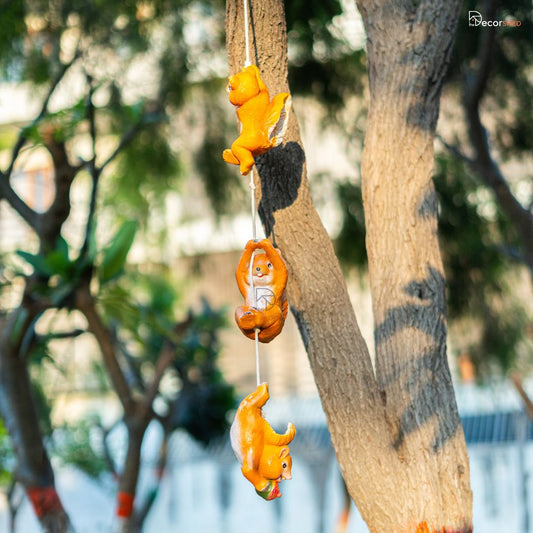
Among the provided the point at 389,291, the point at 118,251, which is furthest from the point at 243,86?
the point at 118,251

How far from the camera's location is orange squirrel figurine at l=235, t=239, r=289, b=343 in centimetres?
145

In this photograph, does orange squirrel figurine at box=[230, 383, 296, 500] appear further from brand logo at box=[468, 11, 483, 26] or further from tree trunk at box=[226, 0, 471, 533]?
brand logo at box=[468, 11, 483, 26]

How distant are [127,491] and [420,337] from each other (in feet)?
5.93

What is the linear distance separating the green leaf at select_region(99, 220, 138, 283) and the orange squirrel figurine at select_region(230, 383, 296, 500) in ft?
4.65

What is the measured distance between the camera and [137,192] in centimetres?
460

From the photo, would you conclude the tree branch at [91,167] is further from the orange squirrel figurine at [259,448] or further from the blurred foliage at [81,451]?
the blurred foliage at [81,451]

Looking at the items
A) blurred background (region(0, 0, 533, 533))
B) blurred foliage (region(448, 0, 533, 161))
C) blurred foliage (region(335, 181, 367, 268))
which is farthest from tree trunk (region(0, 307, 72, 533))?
blurred foliage (region(448, 0, 533, 161))

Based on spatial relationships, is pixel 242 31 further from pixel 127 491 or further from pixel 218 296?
pixel 218 296

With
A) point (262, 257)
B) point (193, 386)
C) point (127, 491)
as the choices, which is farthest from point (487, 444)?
point (262, 257)

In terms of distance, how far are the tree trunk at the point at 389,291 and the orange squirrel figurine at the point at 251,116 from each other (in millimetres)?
188

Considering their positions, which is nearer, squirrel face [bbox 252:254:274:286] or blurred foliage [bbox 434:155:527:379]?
squirrel face [bbox 252:254:274:286]

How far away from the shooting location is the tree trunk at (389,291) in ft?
5.09

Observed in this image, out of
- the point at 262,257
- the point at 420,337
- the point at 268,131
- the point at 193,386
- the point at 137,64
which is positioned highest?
the point at 137,64

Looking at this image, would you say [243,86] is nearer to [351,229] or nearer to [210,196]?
[351,229]
